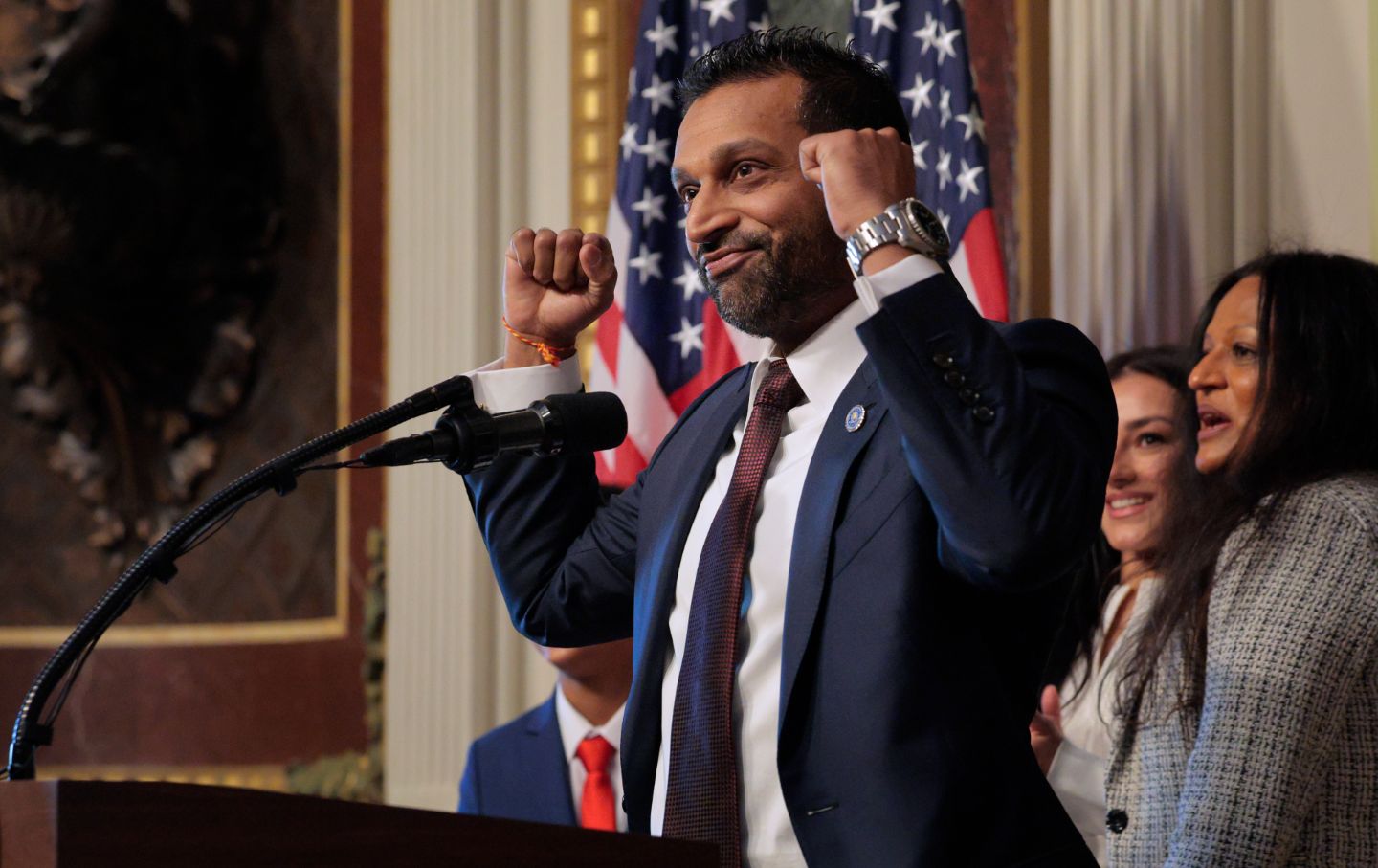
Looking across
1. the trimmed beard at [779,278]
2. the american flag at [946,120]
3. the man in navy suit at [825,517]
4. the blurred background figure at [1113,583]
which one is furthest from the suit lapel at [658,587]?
the american flag at [946,120]

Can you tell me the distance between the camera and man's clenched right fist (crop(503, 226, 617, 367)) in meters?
2.15

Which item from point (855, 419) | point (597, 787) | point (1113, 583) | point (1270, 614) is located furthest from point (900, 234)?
point (597, 787)

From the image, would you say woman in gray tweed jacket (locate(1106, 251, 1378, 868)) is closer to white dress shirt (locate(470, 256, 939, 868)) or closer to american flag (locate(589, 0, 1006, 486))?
white dress shirt (locate(470, 256, 939, 868))

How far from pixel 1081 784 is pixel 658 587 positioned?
1222 millimetres

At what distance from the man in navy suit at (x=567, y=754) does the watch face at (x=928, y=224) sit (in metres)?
1.73

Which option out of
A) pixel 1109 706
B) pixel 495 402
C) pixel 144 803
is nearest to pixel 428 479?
pixel 1109 706

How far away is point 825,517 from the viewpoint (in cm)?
176

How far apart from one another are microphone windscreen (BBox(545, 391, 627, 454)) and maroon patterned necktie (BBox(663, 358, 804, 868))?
0.59 ft

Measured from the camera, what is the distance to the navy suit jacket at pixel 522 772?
3.32 metres

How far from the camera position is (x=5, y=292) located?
17.4ft

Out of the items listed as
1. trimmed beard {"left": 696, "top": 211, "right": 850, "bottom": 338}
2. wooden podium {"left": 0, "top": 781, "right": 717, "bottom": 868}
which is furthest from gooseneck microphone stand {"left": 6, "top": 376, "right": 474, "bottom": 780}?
trimmed beard {"left": 696, "top": 211, "right": 850, "bottom": 338}

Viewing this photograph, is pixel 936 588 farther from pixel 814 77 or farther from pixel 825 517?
pixel 814 77

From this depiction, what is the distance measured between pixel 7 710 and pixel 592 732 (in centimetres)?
273

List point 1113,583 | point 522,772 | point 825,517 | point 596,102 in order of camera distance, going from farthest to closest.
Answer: point 596,102
point 522,772
point 1113,583
point 825,517
